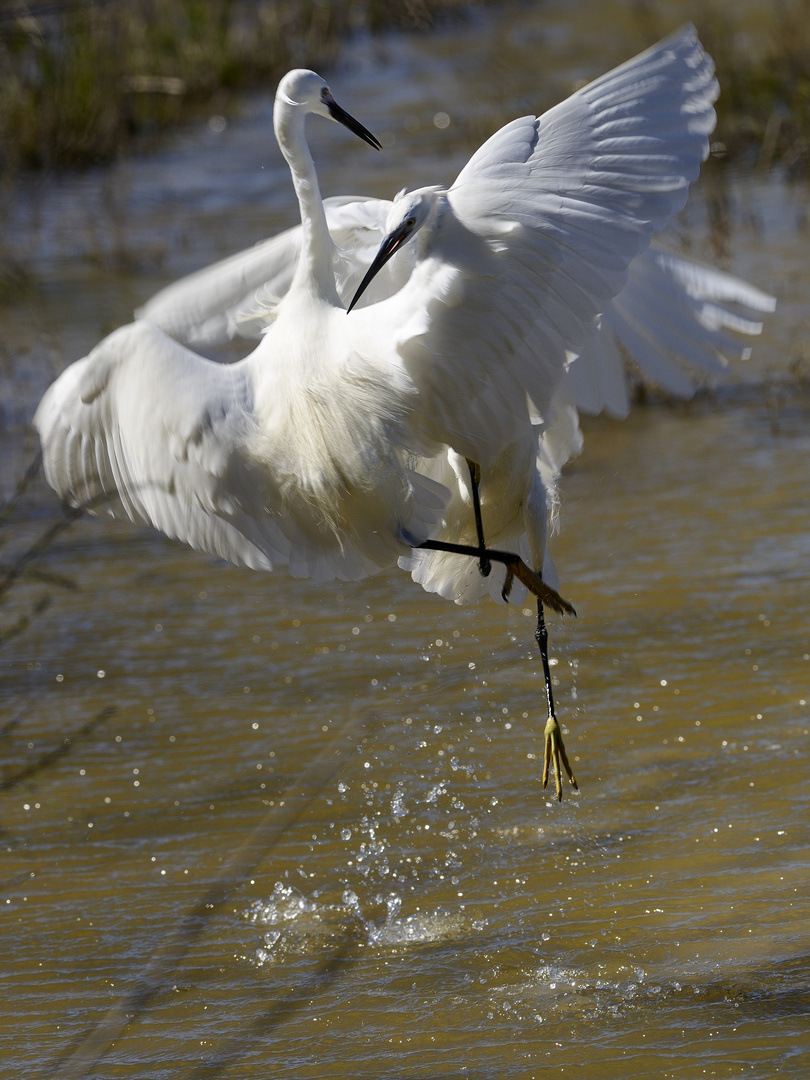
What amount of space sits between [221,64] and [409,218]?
1301 centimetres

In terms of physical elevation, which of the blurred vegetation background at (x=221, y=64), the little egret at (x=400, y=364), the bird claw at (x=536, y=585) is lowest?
the bird claw at (x=536, y=585)

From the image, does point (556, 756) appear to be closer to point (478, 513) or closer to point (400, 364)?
point (478, 513)

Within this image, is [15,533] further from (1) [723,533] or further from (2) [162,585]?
(1) [723,533]

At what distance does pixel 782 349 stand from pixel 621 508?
1758 mm

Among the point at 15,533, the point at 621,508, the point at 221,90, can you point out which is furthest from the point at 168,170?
the point at 621,508

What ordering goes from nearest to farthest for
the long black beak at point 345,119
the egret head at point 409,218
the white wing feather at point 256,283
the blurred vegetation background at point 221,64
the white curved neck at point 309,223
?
the egret head at point 409,218
the white curved neck at point 309,223
the long black beak at point 345,119
the white wing feather at point 256,283
the blurred vegetation background at point 221,64

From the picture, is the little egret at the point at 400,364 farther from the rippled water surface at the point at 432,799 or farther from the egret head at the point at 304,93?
the rippled water surface at the point at 432,799

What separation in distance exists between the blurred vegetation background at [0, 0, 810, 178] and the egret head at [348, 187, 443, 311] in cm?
376

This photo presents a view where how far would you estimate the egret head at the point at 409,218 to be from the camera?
305 cm

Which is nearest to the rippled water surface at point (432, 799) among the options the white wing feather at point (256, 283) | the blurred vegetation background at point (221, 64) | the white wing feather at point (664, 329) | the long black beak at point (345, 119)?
the white wing feather at point (256, 283)

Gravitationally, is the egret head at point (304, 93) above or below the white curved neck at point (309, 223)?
above

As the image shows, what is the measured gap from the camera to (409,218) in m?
3.08

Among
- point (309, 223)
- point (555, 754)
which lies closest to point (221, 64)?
point (309, 223)

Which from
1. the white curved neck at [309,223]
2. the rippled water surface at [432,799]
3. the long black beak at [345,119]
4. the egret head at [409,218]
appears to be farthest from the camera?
the long black beak at [345,119]
